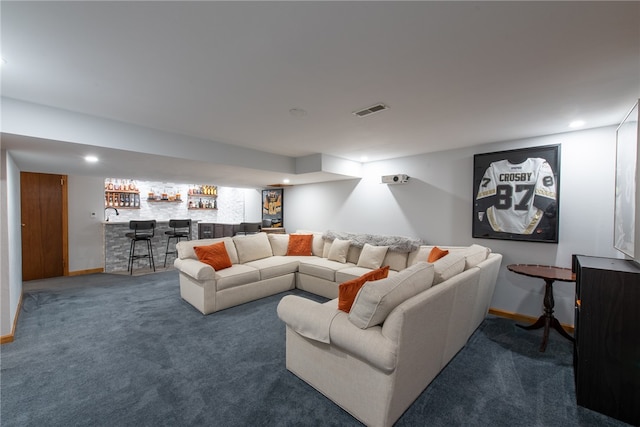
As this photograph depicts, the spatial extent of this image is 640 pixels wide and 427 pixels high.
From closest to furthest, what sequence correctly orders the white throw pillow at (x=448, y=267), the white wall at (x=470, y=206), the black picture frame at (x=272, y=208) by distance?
the white throw pillow at (x=448, y=267) → the white wall at (x=470, y=206) → the black picture frame at (x=272, y=208)

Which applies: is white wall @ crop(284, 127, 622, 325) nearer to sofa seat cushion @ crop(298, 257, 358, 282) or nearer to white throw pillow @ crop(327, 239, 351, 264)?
white throw pillow @ crop(327, 239, 351, 264)

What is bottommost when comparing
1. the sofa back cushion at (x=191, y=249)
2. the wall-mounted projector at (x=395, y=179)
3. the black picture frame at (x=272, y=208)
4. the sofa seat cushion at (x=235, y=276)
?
the sofa seat cushion at (x=235, y=276)

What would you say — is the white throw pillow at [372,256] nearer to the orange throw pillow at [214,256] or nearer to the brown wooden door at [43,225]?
the orange throw pillow at [214,256]

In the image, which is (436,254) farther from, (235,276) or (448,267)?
(235,276)

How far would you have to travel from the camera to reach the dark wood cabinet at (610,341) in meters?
1.69

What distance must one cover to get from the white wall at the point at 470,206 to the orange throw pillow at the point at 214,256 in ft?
8.14

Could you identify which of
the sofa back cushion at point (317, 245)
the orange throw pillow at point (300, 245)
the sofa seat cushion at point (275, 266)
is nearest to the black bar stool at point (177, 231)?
the sofa seat cushion at point (275, 266)

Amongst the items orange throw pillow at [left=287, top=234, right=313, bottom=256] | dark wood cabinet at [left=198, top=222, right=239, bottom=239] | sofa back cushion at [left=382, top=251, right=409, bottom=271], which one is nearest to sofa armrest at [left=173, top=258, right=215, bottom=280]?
orange throw pillow at [left=287, top=234, right=313, bottom=256]

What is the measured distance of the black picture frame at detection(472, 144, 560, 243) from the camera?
10.2 ft

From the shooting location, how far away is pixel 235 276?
3.54 m

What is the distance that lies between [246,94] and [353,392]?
240cm

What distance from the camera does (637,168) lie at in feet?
5.65

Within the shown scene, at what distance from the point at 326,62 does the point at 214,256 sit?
10.1 ft

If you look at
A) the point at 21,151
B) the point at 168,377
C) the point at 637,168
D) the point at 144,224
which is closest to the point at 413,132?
the point at 637,168
